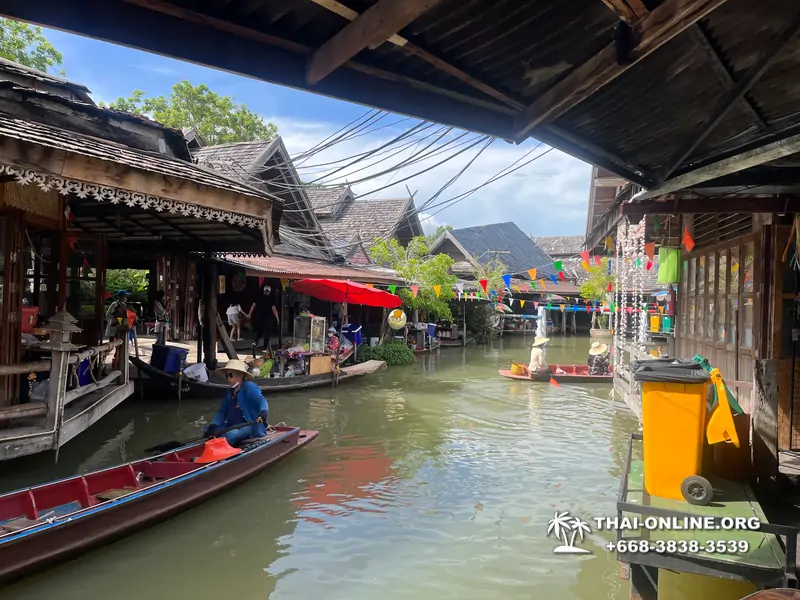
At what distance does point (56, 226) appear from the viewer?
8258mm

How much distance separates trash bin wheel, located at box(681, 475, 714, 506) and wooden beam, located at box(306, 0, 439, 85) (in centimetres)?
394

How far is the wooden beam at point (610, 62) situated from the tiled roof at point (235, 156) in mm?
14953

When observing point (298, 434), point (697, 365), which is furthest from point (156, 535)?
point (697, 365)

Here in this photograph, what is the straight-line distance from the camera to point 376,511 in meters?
6.89

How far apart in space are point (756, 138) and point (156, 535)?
21.3 ft

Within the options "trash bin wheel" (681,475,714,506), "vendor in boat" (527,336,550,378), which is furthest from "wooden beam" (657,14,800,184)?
"vendor in boat" (527,336,550,378)

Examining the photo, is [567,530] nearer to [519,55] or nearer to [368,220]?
[519,55]

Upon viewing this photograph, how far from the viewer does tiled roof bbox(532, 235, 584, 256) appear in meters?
51.0

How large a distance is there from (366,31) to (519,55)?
3.44 ft

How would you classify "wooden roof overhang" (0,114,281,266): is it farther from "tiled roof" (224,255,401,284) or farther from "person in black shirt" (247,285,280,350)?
"person in black shirt" (247,285,280,350)

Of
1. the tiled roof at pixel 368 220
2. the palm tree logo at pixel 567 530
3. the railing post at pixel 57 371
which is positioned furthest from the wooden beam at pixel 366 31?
the tiled roof at pixel 368 220

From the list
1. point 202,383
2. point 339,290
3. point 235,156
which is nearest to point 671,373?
point 202,383

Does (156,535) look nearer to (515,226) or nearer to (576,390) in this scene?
(576,390)

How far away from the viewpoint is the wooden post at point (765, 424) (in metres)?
6.10
